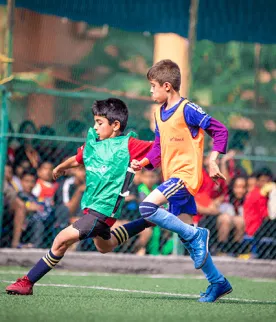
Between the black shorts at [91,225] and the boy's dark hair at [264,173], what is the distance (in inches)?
189

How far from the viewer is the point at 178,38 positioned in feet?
36.2

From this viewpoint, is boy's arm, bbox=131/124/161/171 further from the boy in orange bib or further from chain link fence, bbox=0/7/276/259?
chain link fence, bbox=0/7/276/259

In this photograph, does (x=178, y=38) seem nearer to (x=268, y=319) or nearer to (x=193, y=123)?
(x=193, y=123)

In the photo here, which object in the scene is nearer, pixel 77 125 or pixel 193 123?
pixel 193 123

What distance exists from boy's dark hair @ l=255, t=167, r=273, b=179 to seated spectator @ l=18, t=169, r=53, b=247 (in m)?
2.78

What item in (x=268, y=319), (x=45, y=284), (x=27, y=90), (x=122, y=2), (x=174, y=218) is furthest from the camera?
(x=122, y=2)

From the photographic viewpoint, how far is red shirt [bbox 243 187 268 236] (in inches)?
431

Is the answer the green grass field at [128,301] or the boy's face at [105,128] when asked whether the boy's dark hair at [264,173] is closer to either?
the green grass field at [128,301]

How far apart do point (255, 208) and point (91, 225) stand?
4718mm

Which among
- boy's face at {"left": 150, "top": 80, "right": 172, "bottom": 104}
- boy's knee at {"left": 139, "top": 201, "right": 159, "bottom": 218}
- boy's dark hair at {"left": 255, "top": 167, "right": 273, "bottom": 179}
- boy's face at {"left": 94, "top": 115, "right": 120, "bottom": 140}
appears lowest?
boy's dark hair at {"left": 255, "top": 167, "right": 273, "bottom": 179}

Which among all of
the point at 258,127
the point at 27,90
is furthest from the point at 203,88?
the point at 27,90

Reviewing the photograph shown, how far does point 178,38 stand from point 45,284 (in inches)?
169

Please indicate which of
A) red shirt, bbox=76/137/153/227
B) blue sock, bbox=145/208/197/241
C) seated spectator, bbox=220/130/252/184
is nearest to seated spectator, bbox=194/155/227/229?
seated spectator, bbox=220/130/252/184

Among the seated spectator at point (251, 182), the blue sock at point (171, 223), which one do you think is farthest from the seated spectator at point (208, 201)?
the blue sock at point (171, 223)
